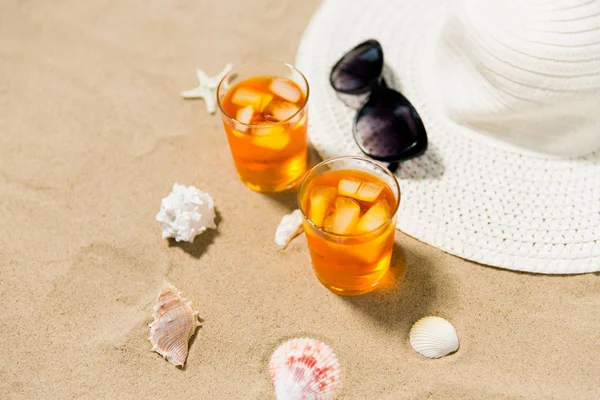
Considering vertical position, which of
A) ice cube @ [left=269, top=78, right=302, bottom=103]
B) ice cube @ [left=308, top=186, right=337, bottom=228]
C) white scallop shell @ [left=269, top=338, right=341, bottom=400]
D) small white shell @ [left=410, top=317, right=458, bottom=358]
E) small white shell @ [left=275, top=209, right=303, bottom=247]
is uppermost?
ice cube @ [left=269, top=78, right=302, bottom=103]

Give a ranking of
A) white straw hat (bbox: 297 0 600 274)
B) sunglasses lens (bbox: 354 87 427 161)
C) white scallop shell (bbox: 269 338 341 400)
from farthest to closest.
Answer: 1. sunglasses lens (bbox: 354 87 427 161)
2. white straw hat (bbox: 297 0 600 274)
3. white scallop shell (bbox: 269 338 341 400)

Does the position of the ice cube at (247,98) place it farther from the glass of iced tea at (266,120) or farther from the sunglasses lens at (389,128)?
the sunglasses lens at (389,128)

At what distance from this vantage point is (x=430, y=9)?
4.71 ft

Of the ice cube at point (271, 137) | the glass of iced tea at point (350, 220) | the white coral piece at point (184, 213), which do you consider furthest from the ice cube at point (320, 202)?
the white coral piece at point (184, 213)

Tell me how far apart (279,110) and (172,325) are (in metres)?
0.45

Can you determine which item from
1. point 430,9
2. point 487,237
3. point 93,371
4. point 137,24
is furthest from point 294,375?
point 137,24

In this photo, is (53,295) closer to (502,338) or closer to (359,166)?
(359,166)

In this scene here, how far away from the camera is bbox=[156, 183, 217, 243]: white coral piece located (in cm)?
112

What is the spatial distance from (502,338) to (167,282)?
616 mm

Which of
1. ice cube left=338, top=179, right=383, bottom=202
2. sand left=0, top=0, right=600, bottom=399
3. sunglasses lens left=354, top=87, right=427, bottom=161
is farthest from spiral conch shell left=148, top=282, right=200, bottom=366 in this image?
sunglasses lens left=354, top=87, right=427, bottom=161

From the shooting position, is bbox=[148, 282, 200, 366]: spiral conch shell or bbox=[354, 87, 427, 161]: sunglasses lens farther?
bbox=[354, 87, 427, 161]: sunglasses lens

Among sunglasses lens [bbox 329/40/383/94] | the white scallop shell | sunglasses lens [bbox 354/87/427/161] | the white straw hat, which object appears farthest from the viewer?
sunglasses lens [bbox 329/40/383/94]

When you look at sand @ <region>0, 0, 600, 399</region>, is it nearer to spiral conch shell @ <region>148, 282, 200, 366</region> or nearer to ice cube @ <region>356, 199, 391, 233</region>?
spiral conch shell @ <region>148, 282, 200, 366</region>

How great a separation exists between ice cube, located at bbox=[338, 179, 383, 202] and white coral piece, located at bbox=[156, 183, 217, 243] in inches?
11.5
